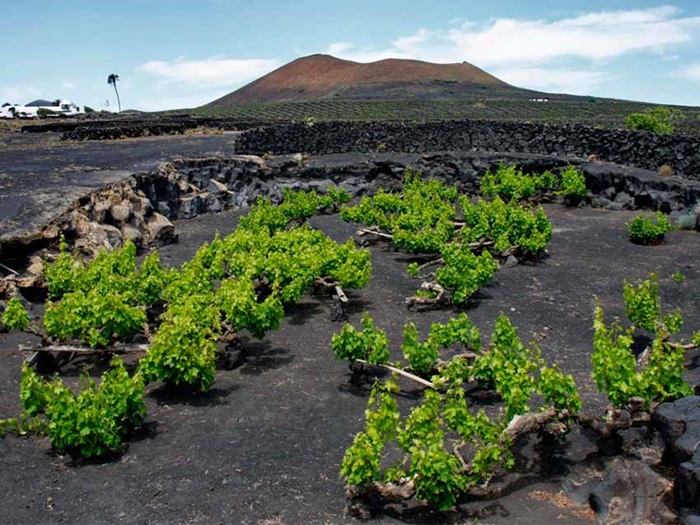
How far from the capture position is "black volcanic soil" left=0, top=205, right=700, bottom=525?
24.2ft

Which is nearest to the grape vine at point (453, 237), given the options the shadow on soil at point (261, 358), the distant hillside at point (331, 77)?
the shadow on soil at point (261, 358)

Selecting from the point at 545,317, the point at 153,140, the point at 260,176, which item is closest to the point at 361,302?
the point at 545,317

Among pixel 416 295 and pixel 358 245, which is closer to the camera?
pixel 416 295

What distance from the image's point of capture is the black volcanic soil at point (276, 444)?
738cm

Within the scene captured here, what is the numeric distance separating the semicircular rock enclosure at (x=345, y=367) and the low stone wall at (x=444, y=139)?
754cm

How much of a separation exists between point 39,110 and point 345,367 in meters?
76.6

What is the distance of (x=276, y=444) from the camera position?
886 cm

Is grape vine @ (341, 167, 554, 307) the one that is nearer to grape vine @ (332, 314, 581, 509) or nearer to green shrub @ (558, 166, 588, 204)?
grape vine @ (332, 314, 581, 509)

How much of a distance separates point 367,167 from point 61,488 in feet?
80.3

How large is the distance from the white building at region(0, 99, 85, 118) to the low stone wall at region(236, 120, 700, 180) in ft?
157

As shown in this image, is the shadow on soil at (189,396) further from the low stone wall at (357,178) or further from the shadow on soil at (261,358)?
the low stone wall at (357,178)

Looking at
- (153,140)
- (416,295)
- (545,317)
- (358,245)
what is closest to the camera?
(545,317)

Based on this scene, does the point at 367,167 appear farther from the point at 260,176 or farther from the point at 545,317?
the point at 545,317

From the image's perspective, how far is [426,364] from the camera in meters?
10.4
